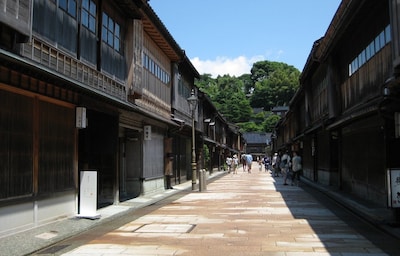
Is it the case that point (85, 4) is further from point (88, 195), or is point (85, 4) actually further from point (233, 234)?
point (233, 234)

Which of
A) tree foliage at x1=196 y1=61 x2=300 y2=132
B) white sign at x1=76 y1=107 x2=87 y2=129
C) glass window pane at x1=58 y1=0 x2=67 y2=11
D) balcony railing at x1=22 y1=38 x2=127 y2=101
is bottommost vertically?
white sign at x1=76 y1=107 x2=87 y2=129

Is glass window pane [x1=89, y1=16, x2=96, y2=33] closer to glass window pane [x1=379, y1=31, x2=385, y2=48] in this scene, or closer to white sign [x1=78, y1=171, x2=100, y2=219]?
white sign [x1=78, y1=171, x2=100, y2=219]

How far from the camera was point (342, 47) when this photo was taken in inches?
821

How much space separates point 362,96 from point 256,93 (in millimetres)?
109101

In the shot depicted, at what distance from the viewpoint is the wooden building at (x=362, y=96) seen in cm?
1198

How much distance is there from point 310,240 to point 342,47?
1329 centimetres

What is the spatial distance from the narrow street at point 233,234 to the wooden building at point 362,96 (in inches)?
70.8

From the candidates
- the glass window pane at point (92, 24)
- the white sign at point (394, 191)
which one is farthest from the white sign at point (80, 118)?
the white sign at point (394, 191)

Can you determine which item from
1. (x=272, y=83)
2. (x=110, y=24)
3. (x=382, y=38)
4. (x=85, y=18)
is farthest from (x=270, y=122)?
(x=85, y=18)

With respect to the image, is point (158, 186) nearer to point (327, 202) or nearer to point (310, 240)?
point (327, 202)

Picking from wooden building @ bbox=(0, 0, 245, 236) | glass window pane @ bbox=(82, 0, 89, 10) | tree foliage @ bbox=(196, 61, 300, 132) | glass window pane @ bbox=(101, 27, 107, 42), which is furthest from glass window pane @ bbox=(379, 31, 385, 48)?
tree foliage @ bbox=(196, 61, 300, 132)

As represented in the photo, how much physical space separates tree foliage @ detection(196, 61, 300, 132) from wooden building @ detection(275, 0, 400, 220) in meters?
83.3

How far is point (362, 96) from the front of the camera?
55.1 feet

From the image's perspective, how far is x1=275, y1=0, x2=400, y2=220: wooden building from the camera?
12.0 meters
